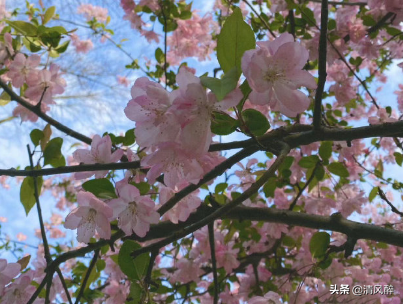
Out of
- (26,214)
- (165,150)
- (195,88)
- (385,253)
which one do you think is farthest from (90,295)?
(385,253)

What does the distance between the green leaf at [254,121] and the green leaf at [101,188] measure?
333 mm

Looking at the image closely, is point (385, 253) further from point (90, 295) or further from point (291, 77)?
point (291, 77)

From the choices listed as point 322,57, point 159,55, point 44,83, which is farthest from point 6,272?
point 159,55

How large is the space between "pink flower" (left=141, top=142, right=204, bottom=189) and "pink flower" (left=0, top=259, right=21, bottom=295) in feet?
1.75

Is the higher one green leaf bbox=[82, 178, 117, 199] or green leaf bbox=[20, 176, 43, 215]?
green leaf bbox=[20, 176, 43, 215]

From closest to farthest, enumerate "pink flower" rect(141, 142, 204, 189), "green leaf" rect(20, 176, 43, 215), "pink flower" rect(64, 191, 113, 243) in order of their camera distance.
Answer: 1. "pink flower" rect(141, 142, 204, 189)
2. "pink flower" rect(64, 191, 113, 243)
3. "green leaf" rect(20, 176, 43, 215)

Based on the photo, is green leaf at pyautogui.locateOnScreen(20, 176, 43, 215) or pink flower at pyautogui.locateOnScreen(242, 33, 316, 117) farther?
green leaf at pyautogui.locateOnScreen(20, 176, 43, 215)

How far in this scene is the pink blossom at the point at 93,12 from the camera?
2.64 metres

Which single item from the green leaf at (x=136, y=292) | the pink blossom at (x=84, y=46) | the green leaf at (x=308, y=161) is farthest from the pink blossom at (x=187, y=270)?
the pink blossom at (x=84, y=46)

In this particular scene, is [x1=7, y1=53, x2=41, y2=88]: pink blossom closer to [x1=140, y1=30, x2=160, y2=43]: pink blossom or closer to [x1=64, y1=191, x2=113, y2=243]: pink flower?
[x1=64, y1=191, x2=113, y2=243]: pink flower

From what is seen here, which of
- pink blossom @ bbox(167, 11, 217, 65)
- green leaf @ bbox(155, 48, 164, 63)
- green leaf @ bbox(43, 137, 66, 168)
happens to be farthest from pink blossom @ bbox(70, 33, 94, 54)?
green leaf @ bbox(43, 137, 66, 168)

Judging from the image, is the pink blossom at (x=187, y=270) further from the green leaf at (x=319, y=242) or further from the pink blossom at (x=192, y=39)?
the pink blossom at (x=192, y=39)

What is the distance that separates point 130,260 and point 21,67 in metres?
0.85

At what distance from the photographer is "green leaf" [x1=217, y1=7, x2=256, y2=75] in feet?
1.71
